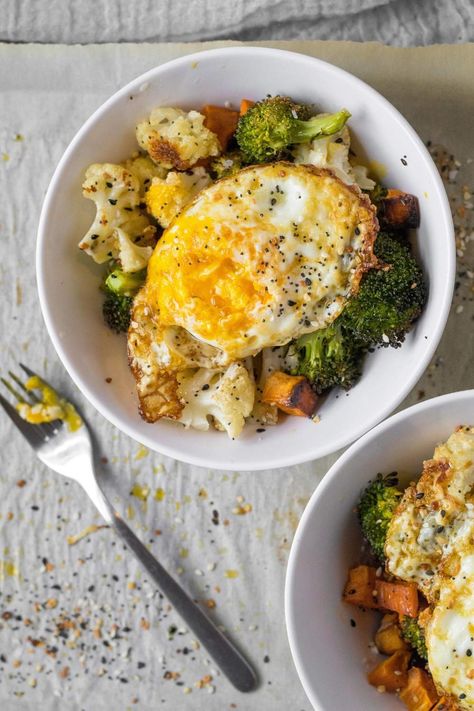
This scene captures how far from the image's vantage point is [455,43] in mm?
3021

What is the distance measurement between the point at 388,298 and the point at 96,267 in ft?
3.35

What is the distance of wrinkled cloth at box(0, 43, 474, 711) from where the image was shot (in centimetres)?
317

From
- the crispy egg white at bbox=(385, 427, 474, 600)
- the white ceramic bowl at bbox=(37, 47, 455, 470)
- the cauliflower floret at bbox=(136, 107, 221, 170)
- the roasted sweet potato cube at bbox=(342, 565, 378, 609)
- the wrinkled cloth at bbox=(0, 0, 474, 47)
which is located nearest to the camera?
the crispy egg white at bbox=(385, 427, 474, 600)

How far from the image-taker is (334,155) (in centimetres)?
252

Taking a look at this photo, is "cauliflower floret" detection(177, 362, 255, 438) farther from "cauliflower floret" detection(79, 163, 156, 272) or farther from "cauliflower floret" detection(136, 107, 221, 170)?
"cauliflower floret" detection(136, 107, 221, 170)

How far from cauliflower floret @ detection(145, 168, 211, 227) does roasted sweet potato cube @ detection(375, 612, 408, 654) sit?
152 centimetres

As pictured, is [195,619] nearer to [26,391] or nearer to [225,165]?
[26,391]

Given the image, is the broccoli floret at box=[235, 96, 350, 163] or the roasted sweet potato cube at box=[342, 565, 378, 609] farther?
the roasted sweet potato cube at box=[342, 565, 378, 609]

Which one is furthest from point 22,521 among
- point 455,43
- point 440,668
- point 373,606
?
point 455,43

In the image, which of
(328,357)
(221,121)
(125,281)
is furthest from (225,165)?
(328,357)

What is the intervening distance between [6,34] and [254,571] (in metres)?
2.35

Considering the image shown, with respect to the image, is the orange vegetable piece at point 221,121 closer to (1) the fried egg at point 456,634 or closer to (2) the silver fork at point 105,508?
(2) the silver fork at point 105,508

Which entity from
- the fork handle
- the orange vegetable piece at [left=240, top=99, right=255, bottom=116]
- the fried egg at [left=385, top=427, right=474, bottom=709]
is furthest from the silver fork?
the orange vegetable piece at [left=240, top=99, right=255, bottom=116]

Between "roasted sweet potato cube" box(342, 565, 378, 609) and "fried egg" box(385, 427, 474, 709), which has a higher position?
"fried egg" box(385, 427, 474, 709)
